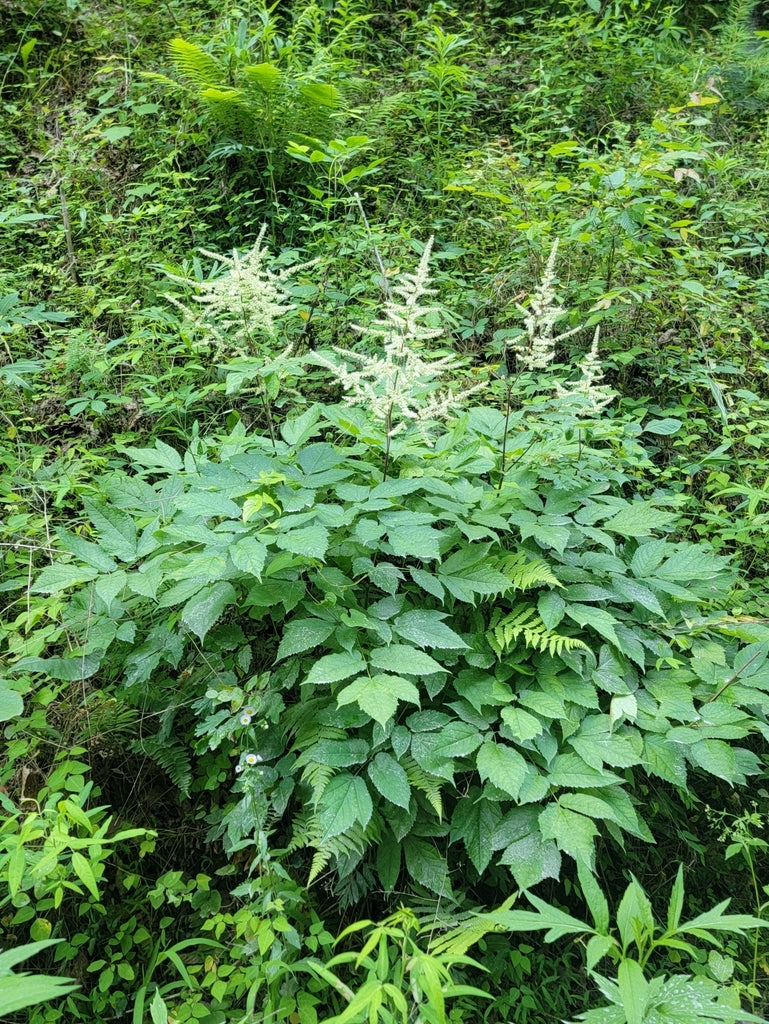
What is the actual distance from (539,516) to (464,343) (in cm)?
204

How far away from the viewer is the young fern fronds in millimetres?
1994

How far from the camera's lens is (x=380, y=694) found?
173 centimetres

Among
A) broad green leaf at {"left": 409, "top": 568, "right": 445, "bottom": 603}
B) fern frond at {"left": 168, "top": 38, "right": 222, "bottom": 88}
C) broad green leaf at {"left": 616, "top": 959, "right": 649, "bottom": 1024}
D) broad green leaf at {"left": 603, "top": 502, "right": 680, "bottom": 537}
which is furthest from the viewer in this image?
fern frond at {"left": 168, "top": 38, "right": 222, "bottom": 88}

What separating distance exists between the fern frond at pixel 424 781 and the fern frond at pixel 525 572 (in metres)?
0.60

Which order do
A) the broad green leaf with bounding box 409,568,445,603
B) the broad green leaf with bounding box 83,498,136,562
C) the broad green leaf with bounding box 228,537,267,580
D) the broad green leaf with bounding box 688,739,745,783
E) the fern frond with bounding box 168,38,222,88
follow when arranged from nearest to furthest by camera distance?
the broad green leaf with bounding box 228,537,267,580
the broad green leaf with bounding box 688,739,745,783
the broad green leaf with bounding box 409,568,445,603
the broad green leaf with bounding box 83,498,136,562
the fern frond with bounding box 168,38,222,88

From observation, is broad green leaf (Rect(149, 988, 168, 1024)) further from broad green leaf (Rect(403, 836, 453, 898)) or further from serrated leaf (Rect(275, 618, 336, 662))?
serrated leaf (Rect(275, 618, 336, 662))

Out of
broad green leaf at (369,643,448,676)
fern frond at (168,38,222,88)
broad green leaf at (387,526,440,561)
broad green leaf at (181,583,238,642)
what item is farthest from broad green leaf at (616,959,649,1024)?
fern frond at (168,38,222,88)

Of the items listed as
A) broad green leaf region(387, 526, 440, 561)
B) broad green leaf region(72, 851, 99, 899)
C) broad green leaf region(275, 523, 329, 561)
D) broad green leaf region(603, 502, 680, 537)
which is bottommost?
broad green leaf region(72, 851, 99, 899)

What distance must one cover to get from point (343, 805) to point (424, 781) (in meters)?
0.26

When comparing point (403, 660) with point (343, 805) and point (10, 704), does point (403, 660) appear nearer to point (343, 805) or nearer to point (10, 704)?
point (343, 805)

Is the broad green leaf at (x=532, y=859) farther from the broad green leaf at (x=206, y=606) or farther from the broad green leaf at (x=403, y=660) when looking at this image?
the broad green leaf at (x=206, y=606)

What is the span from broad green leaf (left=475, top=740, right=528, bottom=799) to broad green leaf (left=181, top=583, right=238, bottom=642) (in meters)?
0.85

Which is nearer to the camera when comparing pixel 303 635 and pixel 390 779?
pixel 390 779

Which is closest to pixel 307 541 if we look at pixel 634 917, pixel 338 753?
pixel 338 753
